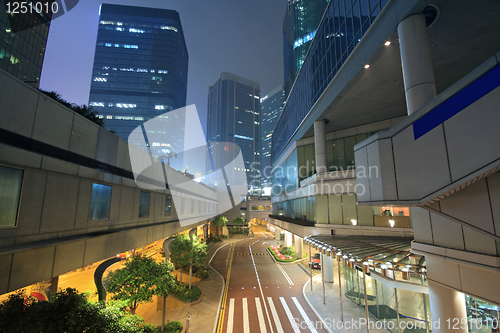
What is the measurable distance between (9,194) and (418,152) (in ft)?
42.0

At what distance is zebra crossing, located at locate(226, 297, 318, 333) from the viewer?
1455 cm

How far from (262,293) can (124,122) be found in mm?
108588

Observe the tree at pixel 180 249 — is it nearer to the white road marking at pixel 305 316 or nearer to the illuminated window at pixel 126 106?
the white road marking at pixel 305 316

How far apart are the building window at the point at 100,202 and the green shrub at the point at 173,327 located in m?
7.99

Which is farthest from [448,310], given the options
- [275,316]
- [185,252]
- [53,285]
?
[185,252]

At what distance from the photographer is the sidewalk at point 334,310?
14438mm

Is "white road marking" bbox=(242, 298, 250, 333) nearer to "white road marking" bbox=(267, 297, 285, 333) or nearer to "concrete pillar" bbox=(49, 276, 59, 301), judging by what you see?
"white road marking" bbox=(267, 297, 285, 333)

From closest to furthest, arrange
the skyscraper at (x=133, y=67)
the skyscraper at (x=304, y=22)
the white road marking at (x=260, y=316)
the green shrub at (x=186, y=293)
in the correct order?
the white road marking at (x=260, y=316), the green shrub at (x=186, y=293), the skyscraper at (x=304, y=22), the skyscraper at (x=133, y=67)

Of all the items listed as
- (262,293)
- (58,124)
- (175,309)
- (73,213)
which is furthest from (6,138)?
(262,293)

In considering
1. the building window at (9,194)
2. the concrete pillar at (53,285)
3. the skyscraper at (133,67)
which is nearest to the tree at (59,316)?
the building window at (9,194)

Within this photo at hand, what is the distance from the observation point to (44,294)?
8.22m

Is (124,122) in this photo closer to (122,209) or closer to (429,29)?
(122,209)

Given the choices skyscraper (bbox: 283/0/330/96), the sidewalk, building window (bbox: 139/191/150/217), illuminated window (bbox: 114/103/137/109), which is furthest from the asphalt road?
illuminated window (bbox: 114/103/137/109)

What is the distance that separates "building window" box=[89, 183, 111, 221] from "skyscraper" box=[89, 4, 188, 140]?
350 ft
